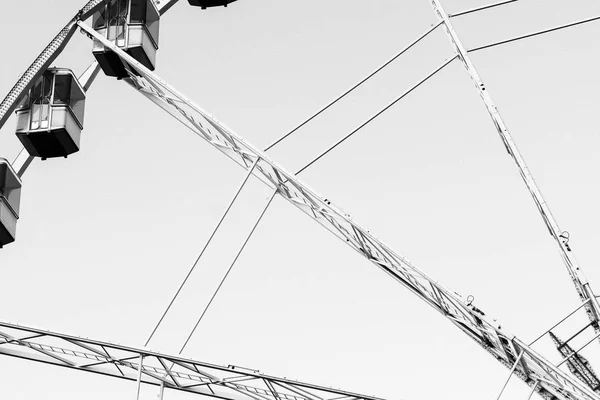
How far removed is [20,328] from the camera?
16656mm

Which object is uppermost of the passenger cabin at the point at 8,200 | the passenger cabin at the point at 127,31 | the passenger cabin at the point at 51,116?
the passenger cabin at the point at 127,31

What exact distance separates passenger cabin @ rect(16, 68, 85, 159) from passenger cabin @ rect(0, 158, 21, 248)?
19.6 inches

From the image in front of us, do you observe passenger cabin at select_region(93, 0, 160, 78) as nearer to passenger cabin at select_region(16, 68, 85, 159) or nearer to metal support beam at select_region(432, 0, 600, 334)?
passenger cabin at select_region(16, 68, 85, 159)

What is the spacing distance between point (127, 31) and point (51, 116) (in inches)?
77.2

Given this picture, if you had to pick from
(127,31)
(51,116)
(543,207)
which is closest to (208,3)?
(127,31)

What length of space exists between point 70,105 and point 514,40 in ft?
24.5

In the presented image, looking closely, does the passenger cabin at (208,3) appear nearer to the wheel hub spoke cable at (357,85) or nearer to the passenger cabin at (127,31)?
the passenger cabin at (127,31)

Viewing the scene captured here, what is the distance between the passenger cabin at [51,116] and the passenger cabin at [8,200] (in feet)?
1.63

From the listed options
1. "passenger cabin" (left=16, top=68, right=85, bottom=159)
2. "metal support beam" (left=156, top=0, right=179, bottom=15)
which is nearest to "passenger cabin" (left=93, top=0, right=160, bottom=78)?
"metal support beam" (left=156, top=0, right=179, bottom=15)

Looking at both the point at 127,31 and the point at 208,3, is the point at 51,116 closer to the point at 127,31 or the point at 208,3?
the point at 127,31

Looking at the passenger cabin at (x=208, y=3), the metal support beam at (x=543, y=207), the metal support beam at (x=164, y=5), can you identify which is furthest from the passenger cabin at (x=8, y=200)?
the metal support beam at (x=543, y=207)

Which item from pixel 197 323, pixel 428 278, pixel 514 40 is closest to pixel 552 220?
pixel 428 278

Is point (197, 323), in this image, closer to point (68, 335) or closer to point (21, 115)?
point (68, 335)

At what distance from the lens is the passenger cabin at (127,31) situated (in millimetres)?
20250
